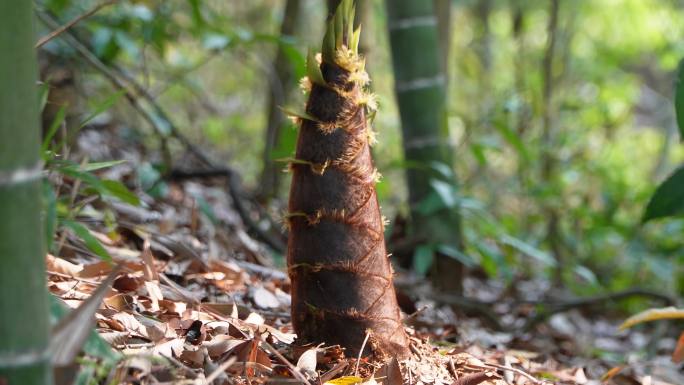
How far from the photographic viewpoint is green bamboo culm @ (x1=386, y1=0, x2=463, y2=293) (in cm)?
311

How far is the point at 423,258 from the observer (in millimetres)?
3078

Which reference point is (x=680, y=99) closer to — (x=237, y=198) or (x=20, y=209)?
(x=20, y=209)

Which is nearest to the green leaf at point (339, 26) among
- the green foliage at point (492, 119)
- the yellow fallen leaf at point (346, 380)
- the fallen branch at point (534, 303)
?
the green foliage at point (492, 119)

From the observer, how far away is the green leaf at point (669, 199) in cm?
177

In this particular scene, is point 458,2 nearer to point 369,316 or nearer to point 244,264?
point 244,264

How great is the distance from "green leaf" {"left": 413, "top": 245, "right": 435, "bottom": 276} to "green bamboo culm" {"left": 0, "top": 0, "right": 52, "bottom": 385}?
2252 millimetres

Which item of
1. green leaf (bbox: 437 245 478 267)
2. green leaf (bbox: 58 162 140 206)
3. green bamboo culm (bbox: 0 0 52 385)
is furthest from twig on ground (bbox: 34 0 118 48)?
green leaf (bbox: 437 245 478 267)

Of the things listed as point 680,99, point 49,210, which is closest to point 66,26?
point 49,210

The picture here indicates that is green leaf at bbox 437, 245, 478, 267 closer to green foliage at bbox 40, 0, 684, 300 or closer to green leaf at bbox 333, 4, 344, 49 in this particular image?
green foliage at bbox 40, 0, 684, 300

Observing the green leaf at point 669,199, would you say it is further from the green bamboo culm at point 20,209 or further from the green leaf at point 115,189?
the green bamboo culm at point 20,209

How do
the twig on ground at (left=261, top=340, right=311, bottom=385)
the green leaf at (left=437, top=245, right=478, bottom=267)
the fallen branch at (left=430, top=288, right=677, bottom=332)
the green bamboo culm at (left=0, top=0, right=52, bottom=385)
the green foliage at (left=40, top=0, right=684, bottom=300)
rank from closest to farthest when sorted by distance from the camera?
1. the green bamboo culm at (left=0, top=0, right=52, bottom=385)
2. the twig on ground at (left=261, top=340, right=311, bottom=385)
3. the fallen branch at (left=430, top=288, right=677, bottom=332)
4. the green foliage at (left=40, top=0, right=684, bottom=300)
5. the green leaf at (left=437, top=245, right=478, bottom=267)

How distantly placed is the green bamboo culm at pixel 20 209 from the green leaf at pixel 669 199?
1.40 m

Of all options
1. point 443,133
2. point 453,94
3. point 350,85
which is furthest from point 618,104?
point 350,85

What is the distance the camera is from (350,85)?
4.94ft
